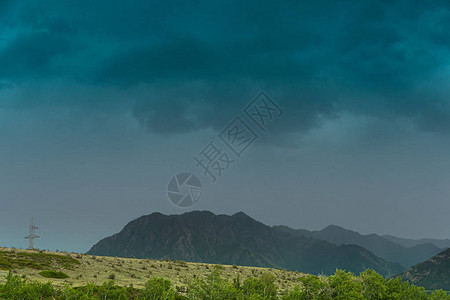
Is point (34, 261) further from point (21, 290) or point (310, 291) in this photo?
point (310, 291)

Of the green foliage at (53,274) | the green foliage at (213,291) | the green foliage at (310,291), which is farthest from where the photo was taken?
the green foliage at (53,274)

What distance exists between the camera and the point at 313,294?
55719 mm

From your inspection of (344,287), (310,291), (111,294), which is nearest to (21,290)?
(111,294)

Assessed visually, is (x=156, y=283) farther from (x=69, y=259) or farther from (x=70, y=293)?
(x=69, y=259)

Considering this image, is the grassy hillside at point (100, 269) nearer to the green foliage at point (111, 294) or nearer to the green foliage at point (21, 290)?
the green foliage at point (21, 290)

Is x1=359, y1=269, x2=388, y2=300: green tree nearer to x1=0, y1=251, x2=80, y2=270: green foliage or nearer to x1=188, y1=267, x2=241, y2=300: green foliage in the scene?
x1=188, y1=267, x2=241, y2=300: green foliage

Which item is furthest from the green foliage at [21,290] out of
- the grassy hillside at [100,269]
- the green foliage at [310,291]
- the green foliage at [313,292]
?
the green foliage at [313,292]

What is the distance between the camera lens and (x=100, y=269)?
80.7m

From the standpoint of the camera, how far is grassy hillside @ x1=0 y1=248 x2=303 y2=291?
68.1 metres

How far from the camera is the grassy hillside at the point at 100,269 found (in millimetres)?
68062

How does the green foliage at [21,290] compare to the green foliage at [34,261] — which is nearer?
the green foliage at [21,290]

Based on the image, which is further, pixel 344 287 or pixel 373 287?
pixel 373 287

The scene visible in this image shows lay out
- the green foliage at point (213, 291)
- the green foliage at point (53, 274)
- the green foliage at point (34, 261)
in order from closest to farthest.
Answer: the green foliage at point (213, 291) → the green foliage at point (53, 274) → the green foliage at point (34, 261)

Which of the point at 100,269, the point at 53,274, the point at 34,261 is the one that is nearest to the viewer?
the point at 53,274
